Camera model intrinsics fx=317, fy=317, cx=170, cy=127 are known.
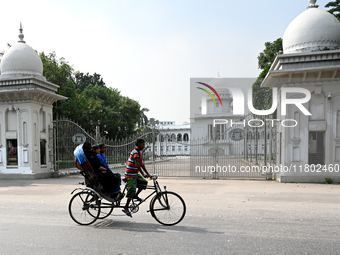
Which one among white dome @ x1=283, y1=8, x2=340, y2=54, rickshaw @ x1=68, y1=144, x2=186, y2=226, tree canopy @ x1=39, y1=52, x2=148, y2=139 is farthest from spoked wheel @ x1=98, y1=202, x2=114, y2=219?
tree canopy @ x1=39, y1=52, x2=148, y2=139

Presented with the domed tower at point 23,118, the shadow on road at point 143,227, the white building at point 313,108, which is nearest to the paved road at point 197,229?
the shadow on road at point 143,227

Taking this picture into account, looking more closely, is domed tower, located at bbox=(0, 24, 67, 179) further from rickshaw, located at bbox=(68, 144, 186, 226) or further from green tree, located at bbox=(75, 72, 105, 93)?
A: green tree, located at bbox=(75, 72, 105, 93)

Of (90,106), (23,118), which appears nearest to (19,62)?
(23,118)

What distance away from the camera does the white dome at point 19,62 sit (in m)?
15.1

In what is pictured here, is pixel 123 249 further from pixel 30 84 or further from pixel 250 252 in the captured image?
pixel 30 84

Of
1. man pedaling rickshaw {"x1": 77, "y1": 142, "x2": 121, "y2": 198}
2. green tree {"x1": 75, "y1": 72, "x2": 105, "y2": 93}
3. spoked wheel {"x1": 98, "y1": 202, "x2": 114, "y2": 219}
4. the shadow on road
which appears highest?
green tree {"x1": 75, "y1": 72, "x2": 105, "y2": 93}

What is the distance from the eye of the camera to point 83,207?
613cm

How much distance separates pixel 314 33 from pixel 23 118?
1303 cm

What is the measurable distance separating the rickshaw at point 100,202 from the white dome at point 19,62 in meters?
10.8

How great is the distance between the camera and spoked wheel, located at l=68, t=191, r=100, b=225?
6129 millimetres

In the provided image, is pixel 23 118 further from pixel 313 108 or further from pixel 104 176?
pixel 313 108

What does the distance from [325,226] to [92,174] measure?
14.6ft

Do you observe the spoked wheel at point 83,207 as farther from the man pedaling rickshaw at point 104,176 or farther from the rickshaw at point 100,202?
the man pedaling rickshaw at point 104,176

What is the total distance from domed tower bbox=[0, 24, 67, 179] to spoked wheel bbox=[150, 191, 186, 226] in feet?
33.9
